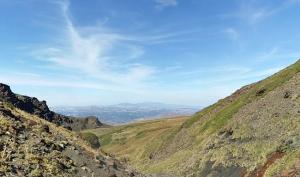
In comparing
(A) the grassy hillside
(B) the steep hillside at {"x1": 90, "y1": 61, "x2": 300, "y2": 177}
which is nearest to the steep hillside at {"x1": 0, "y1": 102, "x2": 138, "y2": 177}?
(B) the steep hillside at {"x1": 90, "y1": 61, "x2": 300, "y2": 177}

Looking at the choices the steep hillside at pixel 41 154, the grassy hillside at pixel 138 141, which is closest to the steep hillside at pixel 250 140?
the grassy hillside at pixel 138 141

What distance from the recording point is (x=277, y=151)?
44344 millimetres

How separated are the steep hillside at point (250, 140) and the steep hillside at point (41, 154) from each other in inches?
635

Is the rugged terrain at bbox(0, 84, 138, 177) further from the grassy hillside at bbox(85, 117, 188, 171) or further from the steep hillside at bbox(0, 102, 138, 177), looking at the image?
the grassy hillside at bbox(85, 117, 188, 171)

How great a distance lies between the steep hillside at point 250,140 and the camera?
142ft

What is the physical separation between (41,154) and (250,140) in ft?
111

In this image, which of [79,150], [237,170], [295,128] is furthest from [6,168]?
[295,128]

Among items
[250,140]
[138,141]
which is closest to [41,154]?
[250,140]

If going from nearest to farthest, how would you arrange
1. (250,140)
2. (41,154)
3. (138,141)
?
(41,154), (250,140), (138,141)

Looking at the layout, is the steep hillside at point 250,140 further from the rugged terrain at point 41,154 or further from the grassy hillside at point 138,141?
the rugged terrain at point 41,154

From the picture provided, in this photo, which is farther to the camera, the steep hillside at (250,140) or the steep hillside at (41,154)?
the steep hillside at (250,140)

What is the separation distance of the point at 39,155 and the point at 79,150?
17.5ft

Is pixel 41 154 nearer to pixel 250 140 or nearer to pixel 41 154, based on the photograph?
pixel 41 154

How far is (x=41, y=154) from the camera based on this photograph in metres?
27.3
